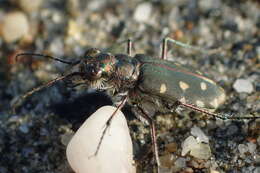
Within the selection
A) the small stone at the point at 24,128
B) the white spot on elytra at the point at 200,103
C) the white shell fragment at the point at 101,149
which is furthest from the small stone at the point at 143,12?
the white shell fragment at the point at 101,149

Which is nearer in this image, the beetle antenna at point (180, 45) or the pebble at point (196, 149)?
the pebble at point (196, 149)

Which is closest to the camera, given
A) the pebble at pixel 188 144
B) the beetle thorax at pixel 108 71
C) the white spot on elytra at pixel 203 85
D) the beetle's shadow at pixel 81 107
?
the pebble at pixel 188 144

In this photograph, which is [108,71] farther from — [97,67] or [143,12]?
[143,12]

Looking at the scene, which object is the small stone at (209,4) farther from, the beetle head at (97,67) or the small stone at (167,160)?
the small stone at (167,160)

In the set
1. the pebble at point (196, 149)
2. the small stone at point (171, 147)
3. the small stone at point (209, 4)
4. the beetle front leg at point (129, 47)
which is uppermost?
the small stone at point (209, 4)

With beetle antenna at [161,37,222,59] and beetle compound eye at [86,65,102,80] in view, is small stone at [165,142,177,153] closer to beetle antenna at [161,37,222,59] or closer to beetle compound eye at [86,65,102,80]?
beetle compound eye at [86,65,102,80]

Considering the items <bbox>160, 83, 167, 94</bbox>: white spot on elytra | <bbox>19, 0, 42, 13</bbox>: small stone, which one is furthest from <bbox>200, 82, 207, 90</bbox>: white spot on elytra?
<bbox>19, 0, 42, 13</bbox>: small stone
